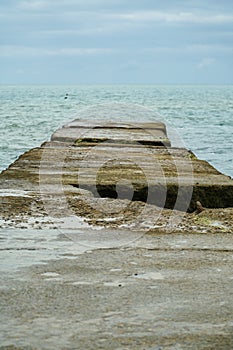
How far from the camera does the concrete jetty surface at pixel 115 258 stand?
232 cm

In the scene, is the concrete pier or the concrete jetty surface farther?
the concrete pier

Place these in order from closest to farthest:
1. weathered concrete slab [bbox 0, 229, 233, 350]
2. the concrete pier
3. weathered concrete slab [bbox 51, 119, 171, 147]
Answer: weathered concrete slab [bbox 0, 229, 233, 350], the concrete pier, weathered concrete slab [bbox 51, 119, 171, 147]

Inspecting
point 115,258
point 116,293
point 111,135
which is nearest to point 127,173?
point 115,258

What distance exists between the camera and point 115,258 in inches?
126

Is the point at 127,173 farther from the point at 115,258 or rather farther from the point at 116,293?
the point at 116,293

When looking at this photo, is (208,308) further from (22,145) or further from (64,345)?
(22,145)

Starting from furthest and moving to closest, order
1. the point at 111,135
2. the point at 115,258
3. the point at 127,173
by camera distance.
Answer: the point at 111,135
the point at 127,173
the point at 115,258

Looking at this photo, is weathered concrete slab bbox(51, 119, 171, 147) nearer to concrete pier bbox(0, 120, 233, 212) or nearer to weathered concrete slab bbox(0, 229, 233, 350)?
concrete pier bbox(0, 120, 233, 212)

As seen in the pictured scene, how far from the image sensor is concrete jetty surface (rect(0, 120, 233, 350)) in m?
2.32

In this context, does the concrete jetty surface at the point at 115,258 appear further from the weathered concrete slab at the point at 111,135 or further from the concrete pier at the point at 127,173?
the weathered concrete slab at the point at 111,135

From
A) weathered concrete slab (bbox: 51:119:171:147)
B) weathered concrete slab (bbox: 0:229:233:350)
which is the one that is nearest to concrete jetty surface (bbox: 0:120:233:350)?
weathered concrete slab (bbox: 0:229:233:350)

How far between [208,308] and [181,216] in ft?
5.44

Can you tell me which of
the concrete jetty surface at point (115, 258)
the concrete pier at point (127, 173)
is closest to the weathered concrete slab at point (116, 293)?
the concrete jetty surface at point (115, 258)

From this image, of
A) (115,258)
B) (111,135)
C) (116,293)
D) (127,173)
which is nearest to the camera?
(116,293)
